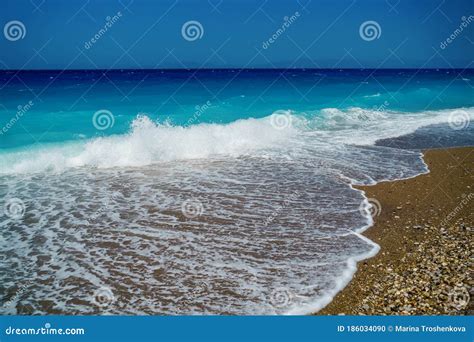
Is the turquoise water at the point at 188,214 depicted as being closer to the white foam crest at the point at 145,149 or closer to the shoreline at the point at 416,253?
the white foam crest at the point at 145,149

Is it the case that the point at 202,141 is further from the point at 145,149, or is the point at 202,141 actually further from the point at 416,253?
the point at 416,253

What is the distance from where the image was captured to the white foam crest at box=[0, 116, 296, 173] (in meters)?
11.1

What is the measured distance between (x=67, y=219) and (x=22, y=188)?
2.63 m

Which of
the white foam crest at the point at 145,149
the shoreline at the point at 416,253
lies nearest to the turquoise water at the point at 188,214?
the white foam crest at the point at 145,149

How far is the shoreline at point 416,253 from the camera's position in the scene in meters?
4.36

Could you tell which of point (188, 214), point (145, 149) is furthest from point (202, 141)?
point (188, 214)

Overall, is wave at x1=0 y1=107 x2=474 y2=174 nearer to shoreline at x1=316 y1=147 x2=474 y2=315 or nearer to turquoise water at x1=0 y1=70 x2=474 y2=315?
turquoise water at x1=0 y1=70 x2=474 y2=315

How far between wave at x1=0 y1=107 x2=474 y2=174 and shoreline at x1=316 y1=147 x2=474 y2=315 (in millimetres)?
4821

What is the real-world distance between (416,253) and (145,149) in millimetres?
8404

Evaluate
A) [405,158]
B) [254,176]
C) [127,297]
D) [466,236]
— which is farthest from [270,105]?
[127,297]

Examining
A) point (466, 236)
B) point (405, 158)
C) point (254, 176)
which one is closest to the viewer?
point (466, 236)

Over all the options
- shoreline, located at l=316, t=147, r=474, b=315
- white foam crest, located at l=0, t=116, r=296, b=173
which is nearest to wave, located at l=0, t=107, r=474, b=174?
white foam crest, located at l=0, t=116, r=296, b=173

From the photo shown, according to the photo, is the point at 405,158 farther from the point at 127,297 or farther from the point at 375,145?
the point at 127,297

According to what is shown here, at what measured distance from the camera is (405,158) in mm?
11438
